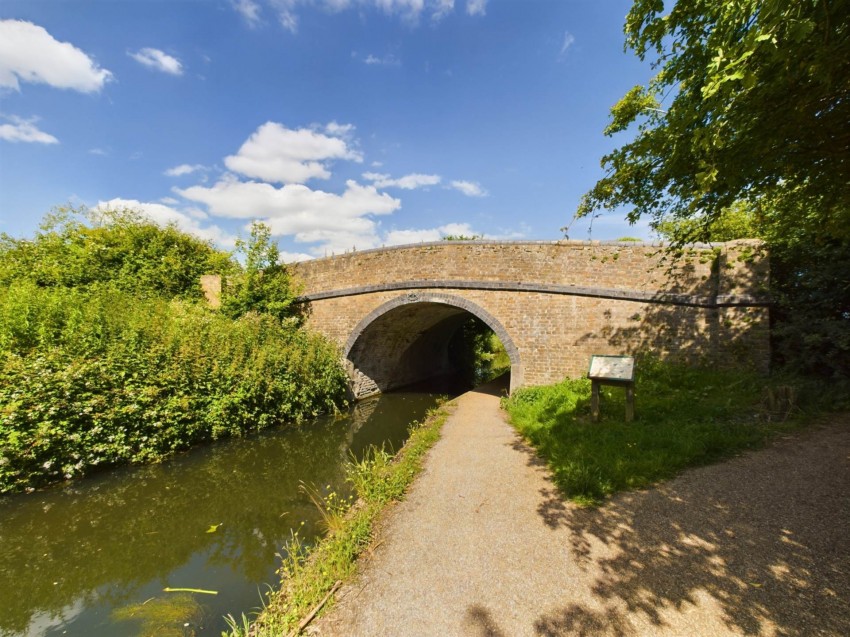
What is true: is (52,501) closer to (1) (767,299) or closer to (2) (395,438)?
(2) (395,438)

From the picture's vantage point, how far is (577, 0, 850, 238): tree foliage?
2314mm

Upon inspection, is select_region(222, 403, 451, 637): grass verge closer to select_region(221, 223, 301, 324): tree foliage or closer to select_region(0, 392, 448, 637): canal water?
select_region(0, 392, 448, 637): canal water

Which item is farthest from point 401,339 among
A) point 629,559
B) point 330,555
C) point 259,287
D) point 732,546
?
point 732,546

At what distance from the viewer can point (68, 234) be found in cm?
1266

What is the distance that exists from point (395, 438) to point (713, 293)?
794 centimetres

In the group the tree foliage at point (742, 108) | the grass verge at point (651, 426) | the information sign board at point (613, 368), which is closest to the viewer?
the tree foliage at point (742, 108)

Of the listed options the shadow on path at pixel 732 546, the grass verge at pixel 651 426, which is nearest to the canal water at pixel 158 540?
the shadow on path at pixel 732 546

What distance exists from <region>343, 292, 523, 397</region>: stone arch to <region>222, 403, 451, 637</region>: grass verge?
503cm

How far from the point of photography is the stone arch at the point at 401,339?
9844 mm

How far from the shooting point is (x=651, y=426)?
5559mm

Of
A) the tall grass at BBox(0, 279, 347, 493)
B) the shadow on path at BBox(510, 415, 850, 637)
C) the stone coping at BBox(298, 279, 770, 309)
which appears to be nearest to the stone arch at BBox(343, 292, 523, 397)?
the stone coping at BBox(298, 279, 770, 309)

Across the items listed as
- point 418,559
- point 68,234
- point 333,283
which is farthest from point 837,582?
point 68,234

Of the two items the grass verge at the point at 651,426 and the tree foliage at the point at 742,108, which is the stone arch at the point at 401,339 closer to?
the grass verge at the point at 651,426

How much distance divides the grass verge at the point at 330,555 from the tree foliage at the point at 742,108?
4343mm
